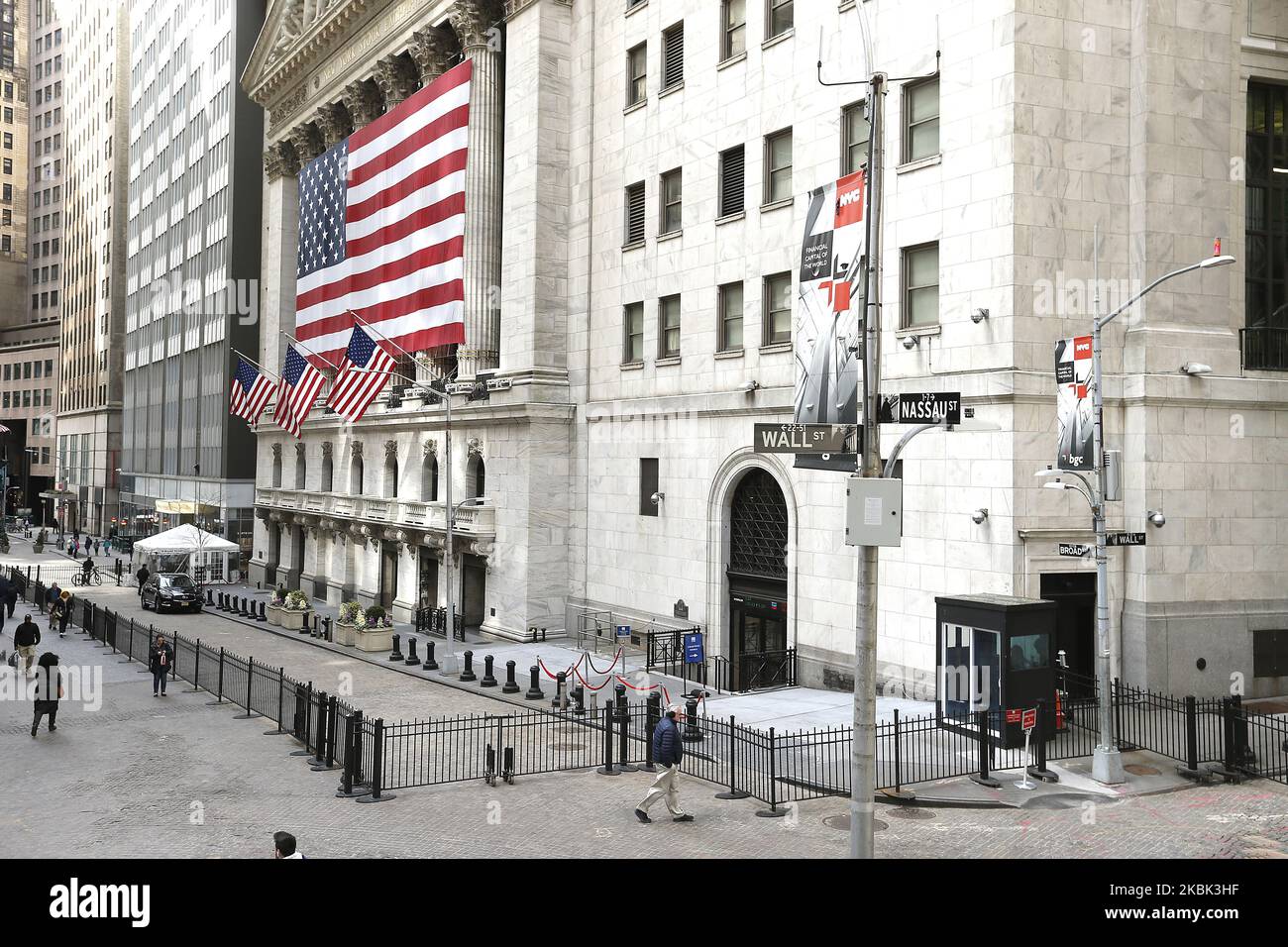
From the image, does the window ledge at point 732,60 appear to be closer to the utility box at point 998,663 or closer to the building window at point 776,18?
the building window at point 776,18

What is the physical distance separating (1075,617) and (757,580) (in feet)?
29.7

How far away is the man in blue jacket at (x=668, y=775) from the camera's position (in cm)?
1648

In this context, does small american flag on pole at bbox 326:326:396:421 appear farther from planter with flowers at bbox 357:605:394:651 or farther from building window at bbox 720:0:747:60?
building window at bbox 720:0:747:60

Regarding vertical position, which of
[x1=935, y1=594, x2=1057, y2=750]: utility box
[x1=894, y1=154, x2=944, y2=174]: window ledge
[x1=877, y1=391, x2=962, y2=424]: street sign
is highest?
[x1=894, y1=154, x2=944, y2=174]: window ledge

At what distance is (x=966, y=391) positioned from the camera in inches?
956

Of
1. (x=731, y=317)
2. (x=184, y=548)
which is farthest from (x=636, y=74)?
(x=184, y=548)

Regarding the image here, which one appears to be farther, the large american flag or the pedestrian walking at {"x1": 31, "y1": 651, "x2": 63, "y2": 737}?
the large american flag

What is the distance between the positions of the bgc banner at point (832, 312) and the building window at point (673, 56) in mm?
23536

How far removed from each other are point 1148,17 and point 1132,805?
57.6ft

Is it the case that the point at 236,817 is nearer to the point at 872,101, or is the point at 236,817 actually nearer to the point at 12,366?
the point at 872,101

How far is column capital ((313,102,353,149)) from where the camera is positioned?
56.4 metres

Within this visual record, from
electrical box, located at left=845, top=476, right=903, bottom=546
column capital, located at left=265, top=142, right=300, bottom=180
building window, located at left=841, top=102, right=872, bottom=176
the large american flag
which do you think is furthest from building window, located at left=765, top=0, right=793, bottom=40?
column capital, located at left=265, top=142, right=300, bottom=180

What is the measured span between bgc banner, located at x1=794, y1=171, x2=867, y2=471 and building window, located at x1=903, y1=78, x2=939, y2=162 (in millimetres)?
14664
